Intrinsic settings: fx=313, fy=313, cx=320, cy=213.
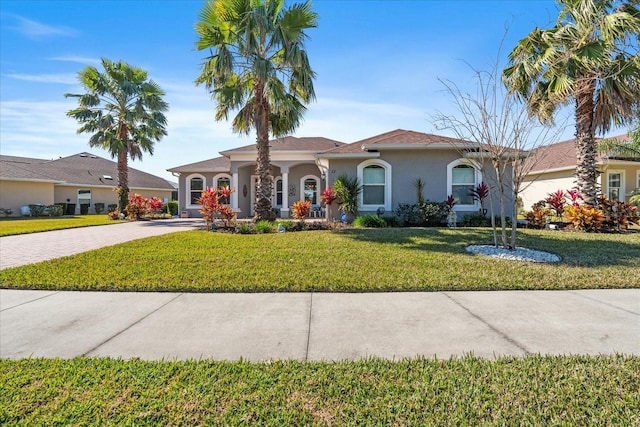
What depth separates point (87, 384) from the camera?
2.61 m

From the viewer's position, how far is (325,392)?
97.6 inches

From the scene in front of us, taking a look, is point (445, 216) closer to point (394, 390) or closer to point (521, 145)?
Result: point (521, 145)

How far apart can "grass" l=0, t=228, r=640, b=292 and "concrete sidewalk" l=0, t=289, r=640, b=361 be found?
418 millimetres

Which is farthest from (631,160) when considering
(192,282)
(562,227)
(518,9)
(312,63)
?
(192,282)

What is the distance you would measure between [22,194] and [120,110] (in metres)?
12.5

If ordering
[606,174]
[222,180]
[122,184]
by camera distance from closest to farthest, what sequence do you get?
[606,174] → [122,184] → [222,180]

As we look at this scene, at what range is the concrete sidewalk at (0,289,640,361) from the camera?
10.6 ft

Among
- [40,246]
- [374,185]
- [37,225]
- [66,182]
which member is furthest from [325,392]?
[66,182]

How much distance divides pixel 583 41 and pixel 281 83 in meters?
10.3

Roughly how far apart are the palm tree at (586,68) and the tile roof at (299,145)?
441 inches

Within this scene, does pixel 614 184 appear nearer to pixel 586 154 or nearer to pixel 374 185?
pixel 586 154

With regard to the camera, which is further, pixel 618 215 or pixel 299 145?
pixel 299 145

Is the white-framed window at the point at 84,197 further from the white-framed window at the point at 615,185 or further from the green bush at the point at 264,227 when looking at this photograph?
the white-framed window at the point at 615,185

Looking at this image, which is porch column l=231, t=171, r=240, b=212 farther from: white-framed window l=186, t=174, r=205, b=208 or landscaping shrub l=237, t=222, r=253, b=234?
landscaping shrub l=237, t=222, r=253, b=234
